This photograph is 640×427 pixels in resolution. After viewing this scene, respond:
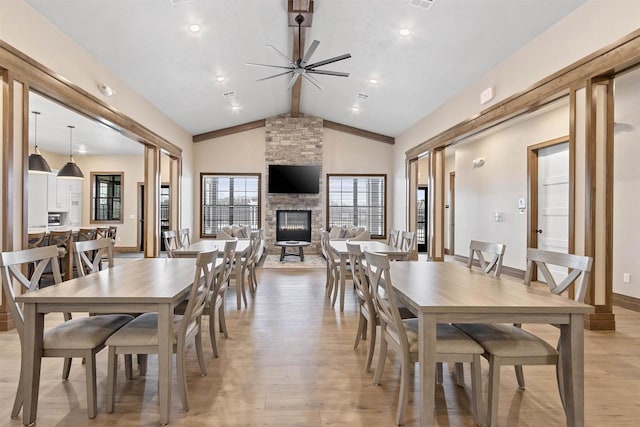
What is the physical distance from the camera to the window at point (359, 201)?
10617 millimetres

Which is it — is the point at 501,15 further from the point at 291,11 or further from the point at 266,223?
the point at 266,223

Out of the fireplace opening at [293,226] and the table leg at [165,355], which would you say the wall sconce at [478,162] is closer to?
the fireplace opening at [293,226]

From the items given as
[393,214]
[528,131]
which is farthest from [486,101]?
[393,214]

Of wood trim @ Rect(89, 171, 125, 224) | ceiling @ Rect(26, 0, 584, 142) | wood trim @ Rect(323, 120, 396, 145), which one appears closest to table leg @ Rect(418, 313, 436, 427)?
ceiling @ Rect(26, 0, 584, 142)

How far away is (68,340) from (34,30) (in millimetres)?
3483

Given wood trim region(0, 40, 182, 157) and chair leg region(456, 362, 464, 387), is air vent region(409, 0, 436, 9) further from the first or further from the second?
wood trim region(0, 40, 182, 157)

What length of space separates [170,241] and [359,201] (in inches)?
256

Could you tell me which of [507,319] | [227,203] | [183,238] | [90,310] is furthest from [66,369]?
[227,203]

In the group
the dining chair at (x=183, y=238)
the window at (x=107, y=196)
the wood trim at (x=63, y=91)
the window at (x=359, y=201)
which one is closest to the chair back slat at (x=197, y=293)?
the wood trim at (x=63, y=91)

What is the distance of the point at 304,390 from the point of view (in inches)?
93.9

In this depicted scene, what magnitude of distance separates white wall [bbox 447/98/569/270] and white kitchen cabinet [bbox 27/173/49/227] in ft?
32.8

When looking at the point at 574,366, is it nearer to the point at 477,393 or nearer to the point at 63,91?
the point at 477,393

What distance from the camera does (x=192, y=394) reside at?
7.62 ft

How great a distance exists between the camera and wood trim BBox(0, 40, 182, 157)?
3.51 metres
